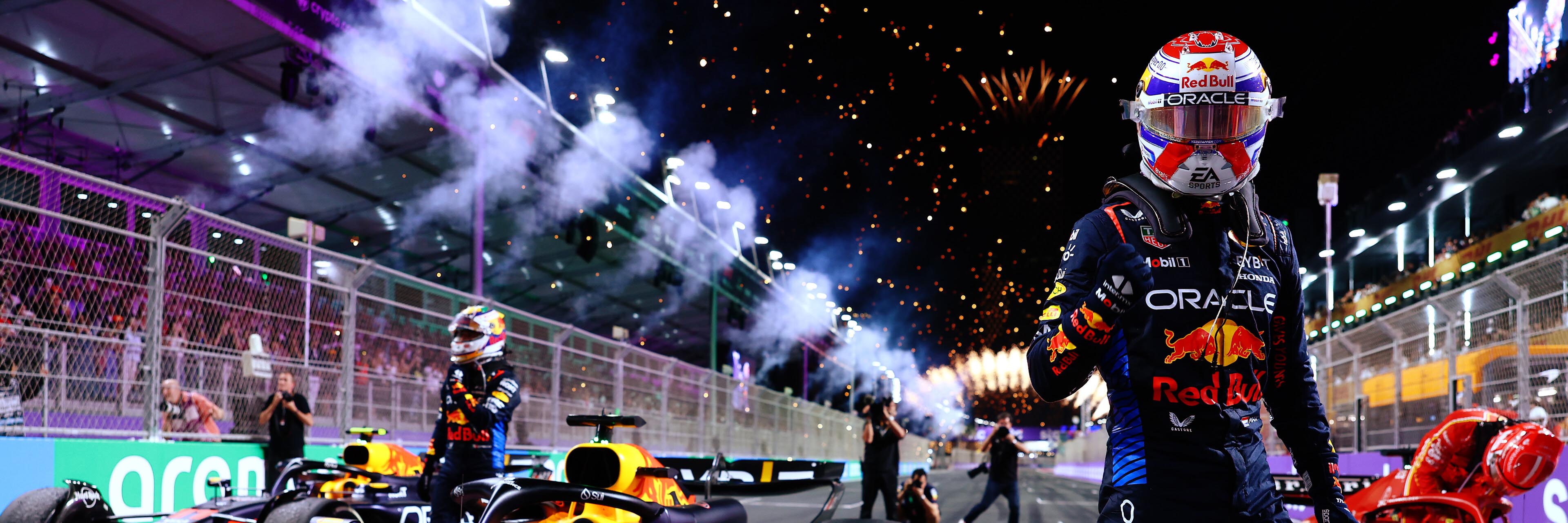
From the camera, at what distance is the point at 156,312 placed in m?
7.21

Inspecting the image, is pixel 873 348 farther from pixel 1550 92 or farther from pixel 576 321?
pixel 1550 92

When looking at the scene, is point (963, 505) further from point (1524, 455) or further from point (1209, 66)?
point (1209, 66)

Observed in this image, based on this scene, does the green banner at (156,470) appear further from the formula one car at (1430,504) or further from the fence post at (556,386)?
the formula one car at (1430,504)

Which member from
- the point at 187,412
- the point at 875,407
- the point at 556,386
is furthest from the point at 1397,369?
the point at 187,412

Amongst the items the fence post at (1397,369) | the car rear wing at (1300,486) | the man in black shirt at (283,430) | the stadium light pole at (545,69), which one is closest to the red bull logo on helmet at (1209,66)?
the car rear wing at (1300,486)

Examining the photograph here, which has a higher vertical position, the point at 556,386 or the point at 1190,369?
the point at 1190,369

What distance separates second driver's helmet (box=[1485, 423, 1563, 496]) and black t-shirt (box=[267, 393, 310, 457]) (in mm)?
7760

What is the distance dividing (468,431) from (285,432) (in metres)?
2.98

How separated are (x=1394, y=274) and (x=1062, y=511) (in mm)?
22246

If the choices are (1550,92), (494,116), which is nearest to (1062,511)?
(494,116)

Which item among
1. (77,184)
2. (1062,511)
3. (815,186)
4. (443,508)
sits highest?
(815,186)

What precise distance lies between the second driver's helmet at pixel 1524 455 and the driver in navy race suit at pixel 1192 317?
10.4 ft

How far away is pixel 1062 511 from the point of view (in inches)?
618

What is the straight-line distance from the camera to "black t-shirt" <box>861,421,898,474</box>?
10.5 m
